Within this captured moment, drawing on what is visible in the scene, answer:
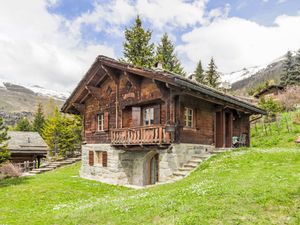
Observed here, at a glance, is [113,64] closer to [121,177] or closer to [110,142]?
[110,142]

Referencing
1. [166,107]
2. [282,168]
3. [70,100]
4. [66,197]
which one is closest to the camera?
[282,168]

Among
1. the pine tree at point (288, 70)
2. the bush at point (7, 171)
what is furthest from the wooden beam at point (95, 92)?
the pine tree at point (288, 70)

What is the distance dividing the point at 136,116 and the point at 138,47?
21.9 meters

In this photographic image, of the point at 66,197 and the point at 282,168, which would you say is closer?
the point at 282,168

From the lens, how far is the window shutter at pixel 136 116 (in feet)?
68.6

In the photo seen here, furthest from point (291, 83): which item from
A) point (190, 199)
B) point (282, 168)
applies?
point (190, 199)

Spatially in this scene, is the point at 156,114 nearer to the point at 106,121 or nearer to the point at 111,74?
the point at 111,74

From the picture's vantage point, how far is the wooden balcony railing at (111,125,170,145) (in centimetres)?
→ 1809

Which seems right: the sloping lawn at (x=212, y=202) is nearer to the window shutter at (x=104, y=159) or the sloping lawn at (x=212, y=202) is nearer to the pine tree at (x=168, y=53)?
the window shutter at (x=104, y=159)

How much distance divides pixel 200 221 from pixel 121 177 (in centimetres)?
1376

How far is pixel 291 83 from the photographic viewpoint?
56250 millimetres

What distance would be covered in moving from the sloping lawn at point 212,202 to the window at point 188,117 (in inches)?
144

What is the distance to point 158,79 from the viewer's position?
703 inches

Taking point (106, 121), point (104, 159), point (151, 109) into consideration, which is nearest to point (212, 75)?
point (106, 121)
